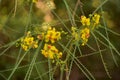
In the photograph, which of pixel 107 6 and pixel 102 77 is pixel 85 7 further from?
pixel 102 77

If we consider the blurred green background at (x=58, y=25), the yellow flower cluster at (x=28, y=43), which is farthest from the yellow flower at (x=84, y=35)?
the blurred green background at (x=58, y=25)

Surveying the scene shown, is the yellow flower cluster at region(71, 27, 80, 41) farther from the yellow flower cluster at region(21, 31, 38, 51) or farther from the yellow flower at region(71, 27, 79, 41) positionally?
the yellow flower cluster at region(21, 31, 38, 51)

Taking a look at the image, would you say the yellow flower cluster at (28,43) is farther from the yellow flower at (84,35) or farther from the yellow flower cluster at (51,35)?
the yellow flower at (84,35)

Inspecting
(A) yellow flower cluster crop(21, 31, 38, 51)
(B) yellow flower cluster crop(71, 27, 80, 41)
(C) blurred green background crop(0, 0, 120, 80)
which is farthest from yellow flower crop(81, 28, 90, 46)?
(C) blurred green background crop(0, 0, 120, 80)

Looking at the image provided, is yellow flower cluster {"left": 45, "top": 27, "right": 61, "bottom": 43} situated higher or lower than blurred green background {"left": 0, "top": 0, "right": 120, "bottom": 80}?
higher

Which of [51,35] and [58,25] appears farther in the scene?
[58,25]

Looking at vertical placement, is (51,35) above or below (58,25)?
above

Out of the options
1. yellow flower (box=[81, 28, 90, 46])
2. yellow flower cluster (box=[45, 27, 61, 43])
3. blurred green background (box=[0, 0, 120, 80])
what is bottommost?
blurred green background (box=[0, 0, 120, 80])

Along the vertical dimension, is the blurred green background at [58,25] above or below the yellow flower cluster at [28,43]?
below

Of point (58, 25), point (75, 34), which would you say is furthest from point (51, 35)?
point (58, 25)

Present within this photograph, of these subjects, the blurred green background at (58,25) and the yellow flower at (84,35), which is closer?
the yellow flower at (84,35)

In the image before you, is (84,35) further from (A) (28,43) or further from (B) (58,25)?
(B) (58,25)

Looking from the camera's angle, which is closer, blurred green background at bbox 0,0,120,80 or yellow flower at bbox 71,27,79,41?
yellow flower at bbox 71,27,79,41
